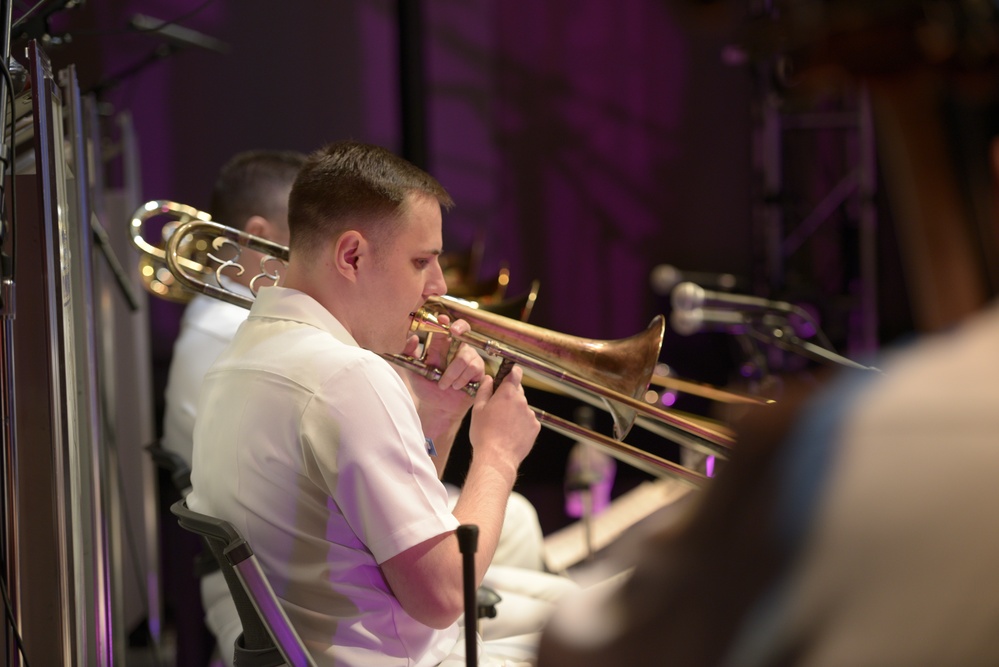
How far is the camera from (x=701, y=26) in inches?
34.0

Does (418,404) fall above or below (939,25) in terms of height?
below

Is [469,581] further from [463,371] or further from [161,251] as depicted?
[161,251]

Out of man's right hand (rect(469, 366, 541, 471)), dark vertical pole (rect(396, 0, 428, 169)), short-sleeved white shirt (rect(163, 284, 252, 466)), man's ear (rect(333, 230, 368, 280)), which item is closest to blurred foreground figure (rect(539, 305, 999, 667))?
man's right hand (rect(469, 366, 541, 471))

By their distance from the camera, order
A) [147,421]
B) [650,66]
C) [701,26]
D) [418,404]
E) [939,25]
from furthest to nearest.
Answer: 1. [650,66]
2. [147,421]
3. [418,404]
4. [701,26]
5. [939,25]

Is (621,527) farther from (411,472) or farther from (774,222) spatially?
(411,472)

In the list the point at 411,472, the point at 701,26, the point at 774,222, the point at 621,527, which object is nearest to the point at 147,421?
the point at 621,527

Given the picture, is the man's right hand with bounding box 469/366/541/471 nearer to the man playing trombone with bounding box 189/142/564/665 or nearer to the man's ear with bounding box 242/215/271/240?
the man playing trombone with bounding box 189/142/564/665

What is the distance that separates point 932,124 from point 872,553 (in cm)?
30

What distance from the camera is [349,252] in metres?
1.93

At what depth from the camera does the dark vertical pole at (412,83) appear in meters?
5.55

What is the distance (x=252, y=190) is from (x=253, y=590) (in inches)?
61.9

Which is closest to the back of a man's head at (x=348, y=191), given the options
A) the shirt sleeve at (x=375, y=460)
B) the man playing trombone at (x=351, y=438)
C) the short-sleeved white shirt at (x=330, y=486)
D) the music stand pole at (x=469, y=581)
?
the man playing trombone at (x=351, y=438)

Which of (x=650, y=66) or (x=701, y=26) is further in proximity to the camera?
(x=650, y=66)

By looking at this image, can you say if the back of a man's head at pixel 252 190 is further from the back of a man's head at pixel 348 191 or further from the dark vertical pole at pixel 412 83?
the dark vertical pole at pixel 412 83
